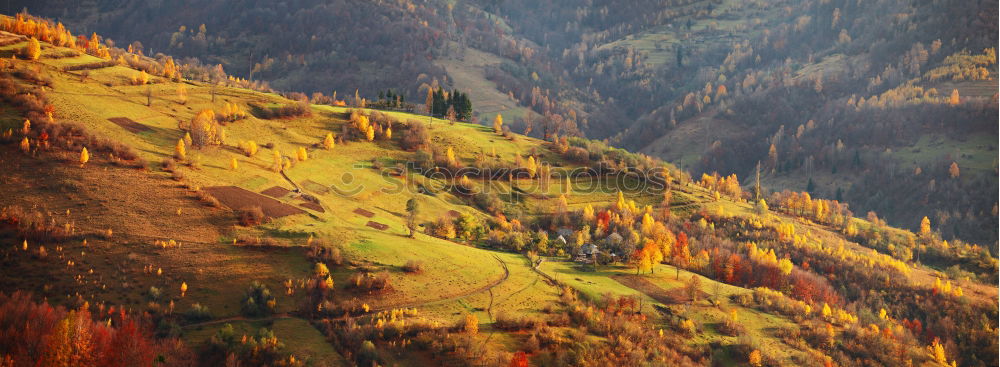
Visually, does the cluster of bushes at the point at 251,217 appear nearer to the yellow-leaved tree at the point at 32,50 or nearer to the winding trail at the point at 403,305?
the winding trail at the point at 403,305

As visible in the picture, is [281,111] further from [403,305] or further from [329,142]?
[403,305]

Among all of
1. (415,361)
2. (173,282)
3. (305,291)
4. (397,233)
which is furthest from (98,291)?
(397,233)

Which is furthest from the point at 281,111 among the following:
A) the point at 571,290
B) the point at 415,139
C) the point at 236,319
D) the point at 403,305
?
the point at 236,319

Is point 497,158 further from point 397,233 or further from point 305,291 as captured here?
point 305,291

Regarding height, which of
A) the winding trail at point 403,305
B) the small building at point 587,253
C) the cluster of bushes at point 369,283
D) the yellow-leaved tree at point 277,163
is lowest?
the small building at point 587,253

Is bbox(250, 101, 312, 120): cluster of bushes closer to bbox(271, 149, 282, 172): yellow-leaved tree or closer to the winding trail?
bbox(271, 149, 282, 172): yellow-leaved tree

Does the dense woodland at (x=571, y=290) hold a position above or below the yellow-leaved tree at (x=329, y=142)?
below

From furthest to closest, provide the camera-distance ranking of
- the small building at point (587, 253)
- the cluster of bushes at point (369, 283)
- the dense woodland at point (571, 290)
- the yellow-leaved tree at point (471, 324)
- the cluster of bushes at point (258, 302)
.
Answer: the small building at point (587, 253) < the cluster of bushes at point (369, 283) < the yellow-leaved tree at point (471, 324) < the cluster of bushes at point (258, 302) < the dense woodland at point (571, 290)

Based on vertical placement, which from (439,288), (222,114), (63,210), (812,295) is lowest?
(812,295)

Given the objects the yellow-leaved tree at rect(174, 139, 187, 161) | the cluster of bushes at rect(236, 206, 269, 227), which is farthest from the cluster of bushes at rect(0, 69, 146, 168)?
the cluster of bushes at rect(236, 206, 269, 227)

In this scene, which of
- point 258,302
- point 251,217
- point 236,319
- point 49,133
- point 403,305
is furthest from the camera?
point 49,133

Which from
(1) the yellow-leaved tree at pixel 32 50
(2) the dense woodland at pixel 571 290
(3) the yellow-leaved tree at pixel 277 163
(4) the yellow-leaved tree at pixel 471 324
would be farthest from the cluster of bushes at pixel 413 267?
(1) the yellow-leaved tree at pixel 32 50
